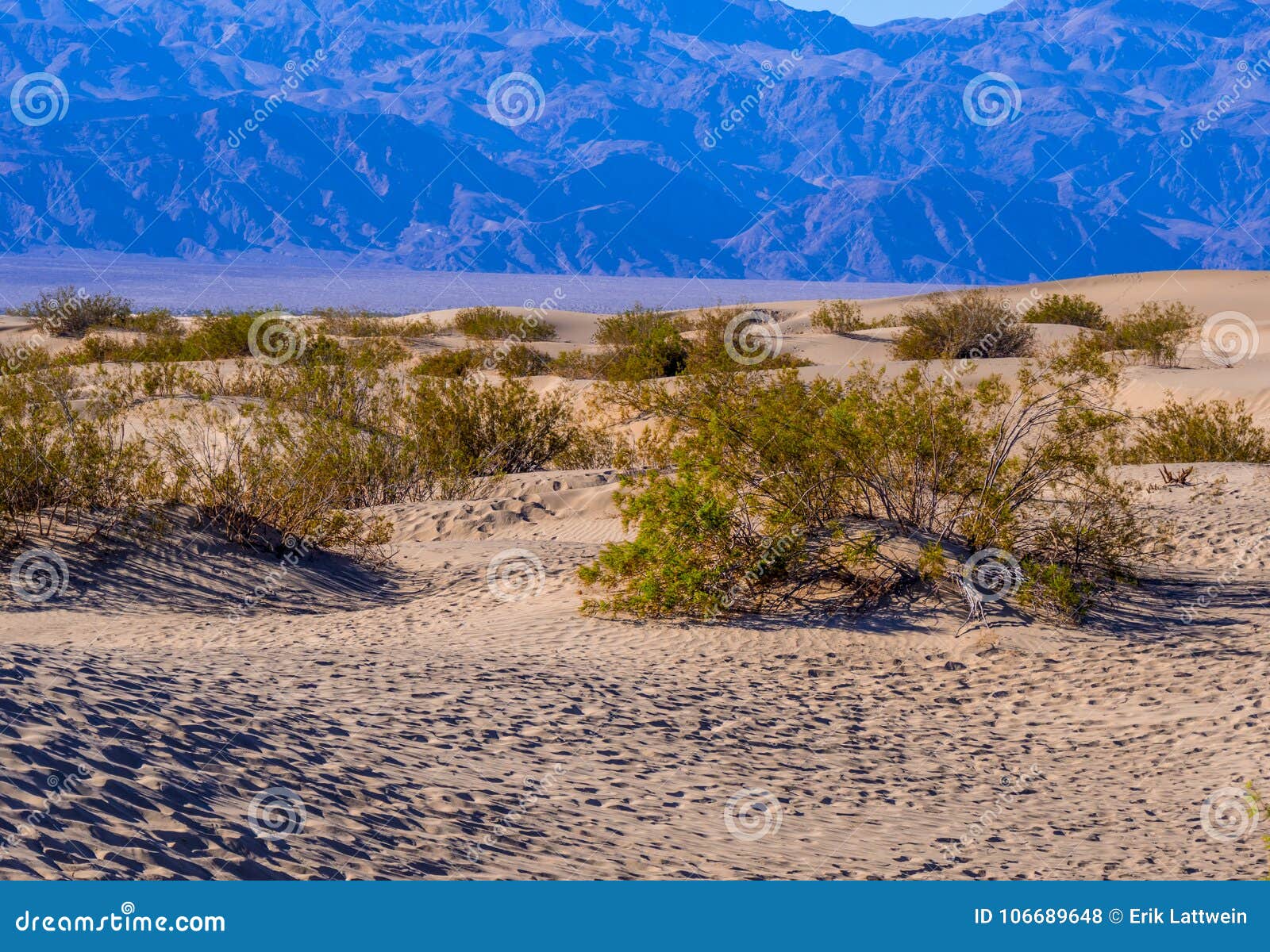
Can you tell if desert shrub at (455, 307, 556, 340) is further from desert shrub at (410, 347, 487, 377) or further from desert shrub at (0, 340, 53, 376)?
desert shrub at (0, 340, 53, 376)

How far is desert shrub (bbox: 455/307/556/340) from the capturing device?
99.9 feet

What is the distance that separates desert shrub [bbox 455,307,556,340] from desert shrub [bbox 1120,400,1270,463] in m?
15.9

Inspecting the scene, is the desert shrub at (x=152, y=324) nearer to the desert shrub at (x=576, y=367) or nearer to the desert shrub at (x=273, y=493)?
the desert shrub at (x=576, y=367)

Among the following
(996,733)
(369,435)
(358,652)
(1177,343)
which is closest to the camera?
(996,733)

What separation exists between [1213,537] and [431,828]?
343 inches

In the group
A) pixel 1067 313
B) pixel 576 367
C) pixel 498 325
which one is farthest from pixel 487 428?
pixel 1067 313

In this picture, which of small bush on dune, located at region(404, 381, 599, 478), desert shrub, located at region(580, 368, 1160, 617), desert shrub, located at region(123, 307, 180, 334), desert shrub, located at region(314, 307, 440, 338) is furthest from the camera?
desert shrub, located at region(123, 307, 180, 334)

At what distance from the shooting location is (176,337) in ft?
89.8

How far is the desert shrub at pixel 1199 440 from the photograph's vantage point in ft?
50.9

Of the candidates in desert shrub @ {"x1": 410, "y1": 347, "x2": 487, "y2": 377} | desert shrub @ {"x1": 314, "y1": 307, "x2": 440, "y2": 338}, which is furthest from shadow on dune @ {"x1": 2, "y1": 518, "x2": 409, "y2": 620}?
desert shrub @ {"x1": 314, "y1": 307, "x2": 440, "y2": 338}

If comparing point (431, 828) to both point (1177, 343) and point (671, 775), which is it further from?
point (1177, 343)

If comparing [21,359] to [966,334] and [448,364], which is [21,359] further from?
[966,334]

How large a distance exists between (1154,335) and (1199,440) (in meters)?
10.8

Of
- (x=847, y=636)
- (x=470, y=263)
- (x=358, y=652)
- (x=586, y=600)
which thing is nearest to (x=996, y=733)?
(x=847, y=636)
